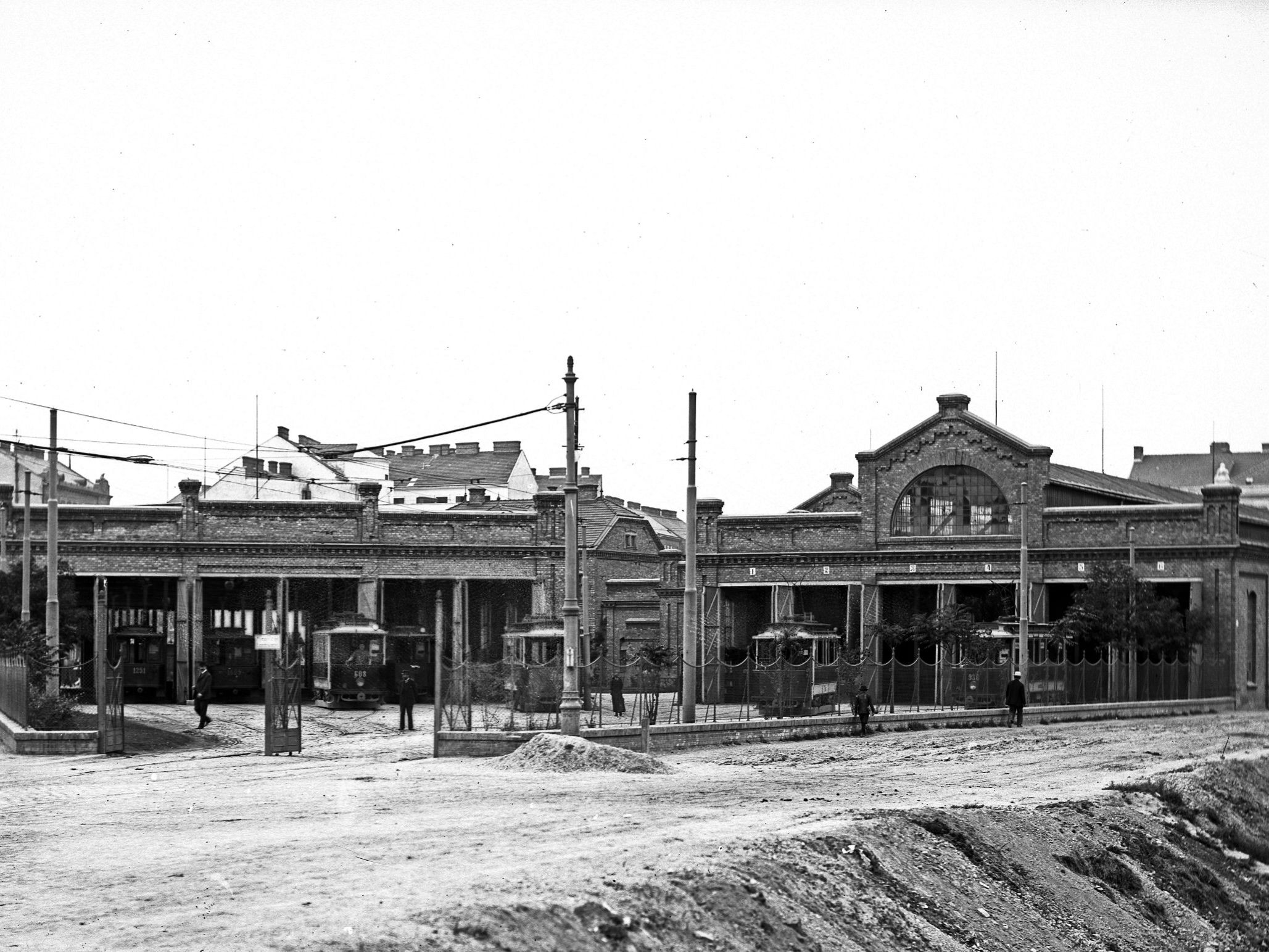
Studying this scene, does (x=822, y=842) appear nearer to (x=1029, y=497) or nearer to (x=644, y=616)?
(x=1029, y=497)

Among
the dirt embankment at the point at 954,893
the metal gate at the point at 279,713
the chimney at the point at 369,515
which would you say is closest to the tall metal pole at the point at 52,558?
the metal gate at the point at 279,713

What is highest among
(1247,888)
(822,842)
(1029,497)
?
(1029,497)

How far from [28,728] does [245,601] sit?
82.7 feet

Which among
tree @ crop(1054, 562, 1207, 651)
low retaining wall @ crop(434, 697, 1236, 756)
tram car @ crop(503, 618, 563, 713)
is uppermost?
tree @ crop(1054, 562, 1207, 651)

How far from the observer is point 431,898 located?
570 inches

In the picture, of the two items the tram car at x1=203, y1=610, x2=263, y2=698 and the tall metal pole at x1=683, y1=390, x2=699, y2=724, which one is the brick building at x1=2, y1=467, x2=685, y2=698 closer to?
the tram car at x1=203, y1=610, x2=263, y2=698

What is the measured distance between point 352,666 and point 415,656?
6.86m

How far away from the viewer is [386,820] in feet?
67.5

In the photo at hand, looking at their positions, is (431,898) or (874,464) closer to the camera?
(431,898)

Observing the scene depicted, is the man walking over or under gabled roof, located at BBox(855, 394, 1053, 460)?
under

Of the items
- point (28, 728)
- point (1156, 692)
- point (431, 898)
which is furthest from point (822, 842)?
point (1156, 692)

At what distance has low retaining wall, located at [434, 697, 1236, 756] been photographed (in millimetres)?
30812

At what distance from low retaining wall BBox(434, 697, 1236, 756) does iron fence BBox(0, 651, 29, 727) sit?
9.01m

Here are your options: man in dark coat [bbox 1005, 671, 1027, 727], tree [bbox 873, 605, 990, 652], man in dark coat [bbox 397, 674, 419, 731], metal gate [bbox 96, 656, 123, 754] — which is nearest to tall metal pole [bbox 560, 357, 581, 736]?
metal gate [bbox 96, 656, 123, 754]
